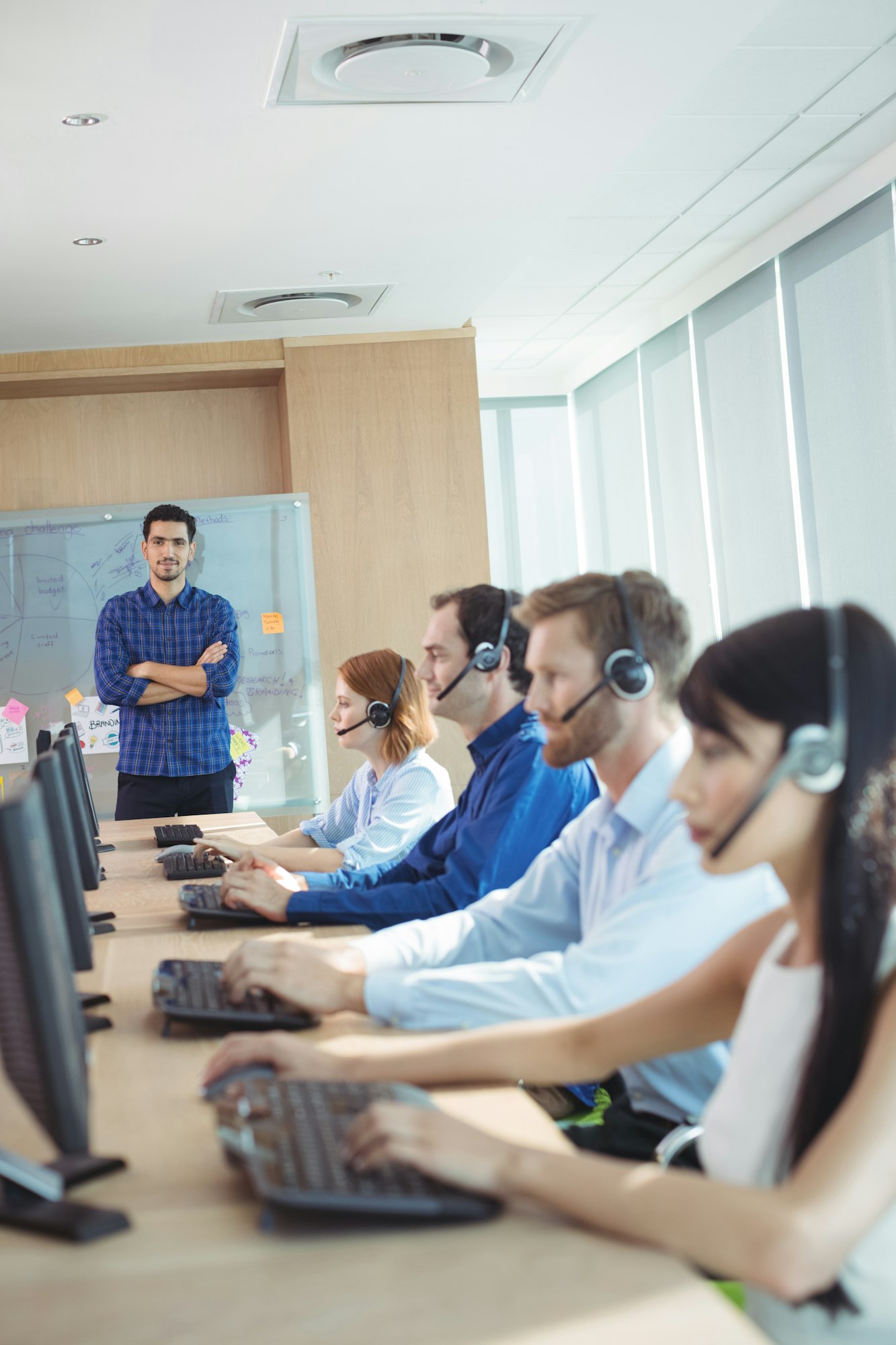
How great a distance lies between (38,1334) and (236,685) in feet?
16.7

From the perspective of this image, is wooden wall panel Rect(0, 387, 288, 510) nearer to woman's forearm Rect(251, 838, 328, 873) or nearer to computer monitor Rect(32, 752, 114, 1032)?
woman's forearm Rect(251, 838, 328, 873)

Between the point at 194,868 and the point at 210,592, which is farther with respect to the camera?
the point at 210,592

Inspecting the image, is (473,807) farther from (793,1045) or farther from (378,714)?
(793,1045)

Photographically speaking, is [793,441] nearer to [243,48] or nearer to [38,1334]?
[243,48]

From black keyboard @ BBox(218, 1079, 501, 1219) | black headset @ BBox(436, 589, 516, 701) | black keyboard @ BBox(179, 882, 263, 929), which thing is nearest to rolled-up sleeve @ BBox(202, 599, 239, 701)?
black headset @ BBox(436, 589, 516, 701)

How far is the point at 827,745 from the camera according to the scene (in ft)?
3.21

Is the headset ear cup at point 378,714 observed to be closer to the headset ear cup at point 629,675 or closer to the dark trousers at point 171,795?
the headset ear cup at point 629,675

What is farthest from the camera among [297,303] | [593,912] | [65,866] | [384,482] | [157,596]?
[384,482]

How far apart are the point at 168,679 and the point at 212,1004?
3.49m

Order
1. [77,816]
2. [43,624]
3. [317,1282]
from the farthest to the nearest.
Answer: [43,624], [77,816], [317,1282]

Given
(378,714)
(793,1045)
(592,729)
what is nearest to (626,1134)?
(592,729)

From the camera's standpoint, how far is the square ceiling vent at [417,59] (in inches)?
119

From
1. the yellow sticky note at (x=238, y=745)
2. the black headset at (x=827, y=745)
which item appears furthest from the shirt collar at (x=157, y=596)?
the black headset at (x=827, y=745)

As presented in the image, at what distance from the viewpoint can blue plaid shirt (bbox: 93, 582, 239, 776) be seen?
4.86 m
